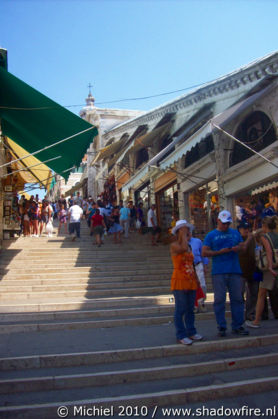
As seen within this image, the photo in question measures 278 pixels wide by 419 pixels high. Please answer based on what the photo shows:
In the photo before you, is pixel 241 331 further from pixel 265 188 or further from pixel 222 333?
pixel 265 188

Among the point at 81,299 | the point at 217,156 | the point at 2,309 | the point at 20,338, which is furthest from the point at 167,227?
the point at 20,338

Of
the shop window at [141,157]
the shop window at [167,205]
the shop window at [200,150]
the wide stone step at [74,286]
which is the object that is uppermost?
the shop window at [141,157]

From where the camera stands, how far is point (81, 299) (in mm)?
8984

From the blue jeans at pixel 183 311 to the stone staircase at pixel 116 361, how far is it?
8.0 inches

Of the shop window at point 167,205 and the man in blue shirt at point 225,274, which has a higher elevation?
the shop window at point 167,205

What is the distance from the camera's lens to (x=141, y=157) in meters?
24.0

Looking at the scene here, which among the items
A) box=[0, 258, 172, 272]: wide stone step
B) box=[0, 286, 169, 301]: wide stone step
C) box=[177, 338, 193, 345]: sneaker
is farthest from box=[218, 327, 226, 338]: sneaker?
box=[0, 258, 172, 272]: wide stone step

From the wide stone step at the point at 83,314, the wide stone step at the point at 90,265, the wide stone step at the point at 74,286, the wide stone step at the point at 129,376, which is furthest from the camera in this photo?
the wide stone step at the point at 90,265

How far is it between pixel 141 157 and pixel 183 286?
19070 mm

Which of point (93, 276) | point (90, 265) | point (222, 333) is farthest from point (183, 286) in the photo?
point (90, 265)

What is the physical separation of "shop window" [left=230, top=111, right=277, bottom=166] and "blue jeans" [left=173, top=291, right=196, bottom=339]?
7861mm

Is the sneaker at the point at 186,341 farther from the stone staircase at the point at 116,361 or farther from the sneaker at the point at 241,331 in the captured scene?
the sneaker at the point at 241,331

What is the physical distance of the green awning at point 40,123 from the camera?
9.55 m

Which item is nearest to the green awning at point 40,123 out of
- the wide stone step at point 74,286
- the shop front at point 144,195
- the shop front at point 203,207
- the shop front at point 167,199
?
the wide stone step at point 74,286
